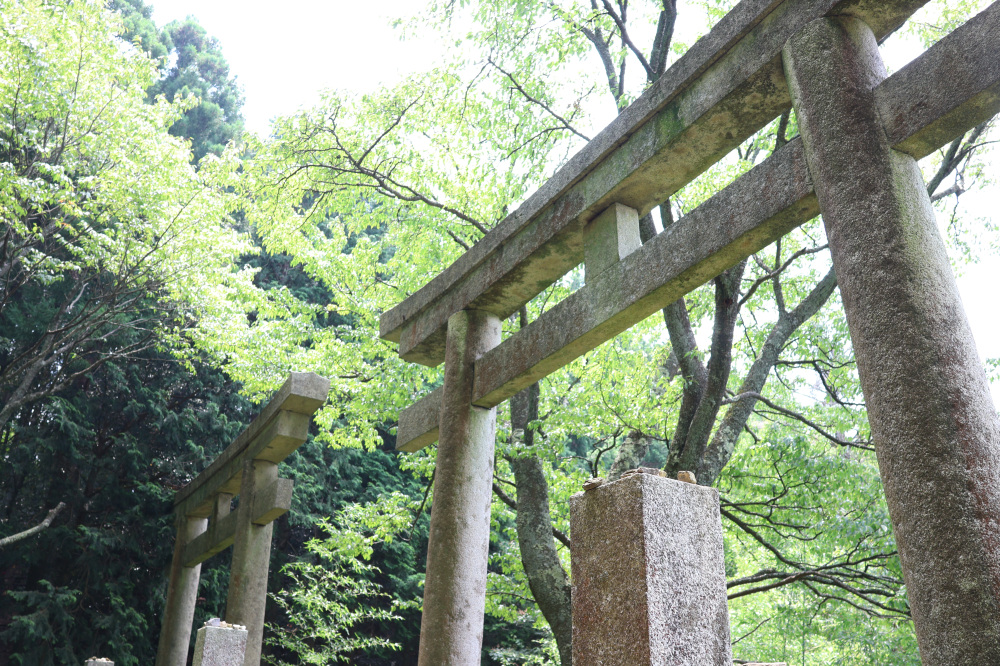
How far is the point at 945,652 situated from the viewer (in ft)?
6.50

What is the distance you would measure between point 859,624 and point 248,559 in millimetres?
6699

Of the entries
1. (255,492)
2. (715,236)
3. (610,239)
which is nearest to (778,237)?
(715,236)

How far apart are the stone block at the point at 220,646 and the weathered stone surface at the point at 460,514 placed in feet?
4.47

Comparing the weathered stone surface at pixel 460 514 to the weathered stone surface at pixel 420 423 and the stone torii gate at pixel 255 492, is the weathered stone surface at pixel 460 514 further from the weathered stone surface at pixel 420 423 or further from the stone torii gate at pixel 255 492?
the stone torii gate at pixel 255 492

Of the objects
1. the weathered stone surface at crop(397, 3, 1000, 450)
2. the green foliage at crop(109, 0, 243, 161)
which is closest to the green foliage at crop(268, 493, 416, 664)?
the weathered stone surface at crop(397, 3, 1000, 450)

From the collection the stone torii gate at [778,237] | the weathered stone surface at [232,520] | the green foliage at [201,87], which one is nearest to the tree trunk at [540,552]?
the stone torii gate at [778,237]

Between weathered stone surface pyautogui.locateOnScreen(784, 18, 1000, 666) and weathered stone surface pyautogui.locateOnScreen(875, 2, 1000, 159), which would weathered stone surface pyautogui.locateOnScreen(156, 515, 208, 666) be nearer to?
weathered stone surface pyautogui.locateOnScreen(784, 18, 1000, 666)

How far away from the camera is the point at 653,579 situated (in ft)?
6.46

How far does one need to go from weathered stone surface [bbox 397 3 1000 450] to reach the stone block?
7.49ft

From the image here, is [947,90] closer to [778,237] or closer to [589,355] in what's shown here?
[778,237]

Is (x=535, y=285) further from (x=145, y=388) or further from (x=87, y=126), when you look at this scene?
(x=145, y=388)

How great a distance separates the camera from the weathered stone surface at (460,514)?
4262mm

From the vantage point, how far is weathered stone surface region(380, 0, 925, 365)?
321 cm

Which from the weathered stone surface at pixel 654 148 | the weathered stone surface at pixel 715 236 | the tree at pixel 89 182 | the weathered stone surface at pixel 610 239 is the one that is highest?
the tree at pixel 89 182
